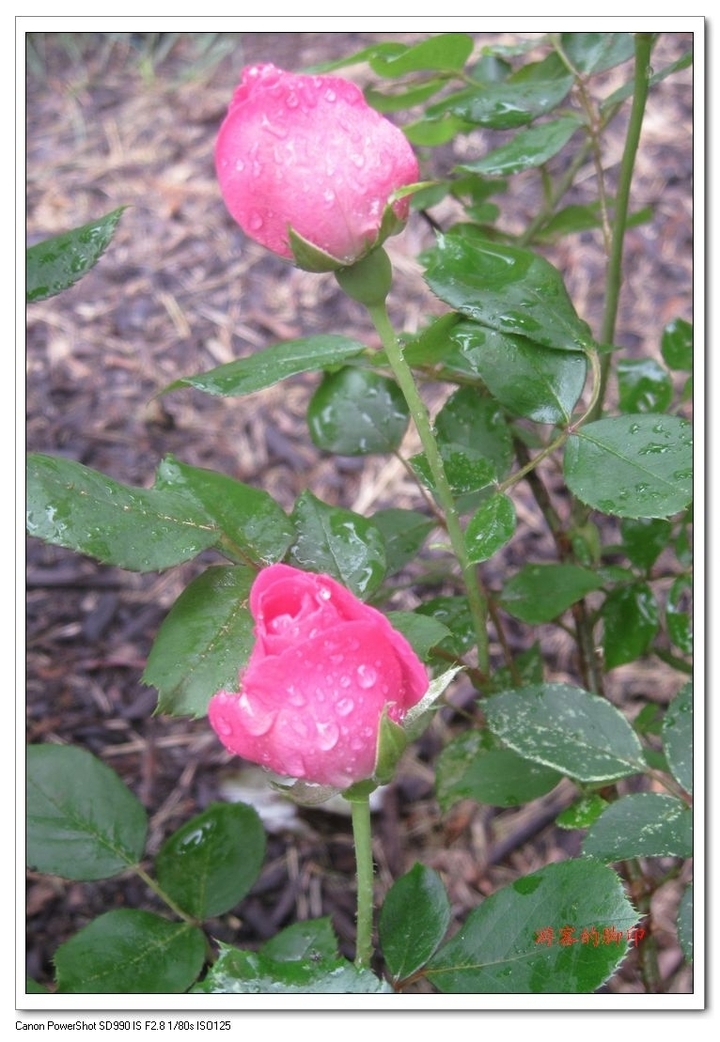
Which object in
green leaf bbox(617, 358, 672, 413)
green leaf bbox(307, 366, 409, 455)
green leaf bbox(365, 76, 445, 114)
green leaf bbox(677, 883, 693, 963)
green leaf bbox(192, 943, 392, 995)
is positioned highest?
green leaf bbox(365, 76, 445, 114)

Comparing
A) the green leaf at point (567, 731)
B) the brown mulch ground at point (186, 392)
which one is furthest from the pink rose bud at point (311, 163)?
the brown mulch ground at point (186, 392)

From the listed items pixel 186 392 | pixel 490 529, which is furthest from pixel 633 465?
pixel 186 392

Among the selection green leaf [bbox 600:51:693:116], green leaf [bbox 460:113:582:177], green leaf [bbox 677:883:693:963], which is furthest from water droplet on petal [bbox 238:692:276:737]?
green leaf [bbox 600:51:693:116]

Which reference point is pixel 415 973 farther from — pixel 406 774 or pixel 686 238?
pixel 686 238

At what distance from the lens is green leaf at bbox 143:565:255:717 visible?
20.7 inches

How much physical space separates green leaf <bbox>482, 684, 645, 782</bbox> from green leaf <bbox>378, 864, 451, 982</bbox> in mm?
109

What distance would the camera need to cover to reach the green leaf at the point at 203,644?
0.53 meters

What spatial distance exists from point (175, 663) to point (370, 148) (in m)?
0.30

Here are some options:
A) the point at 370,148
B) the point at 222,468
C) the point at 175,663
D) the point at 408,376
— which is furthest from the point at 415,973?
the point at 222,468

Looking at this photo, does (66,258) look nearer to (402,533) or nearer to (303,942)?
(402,533)

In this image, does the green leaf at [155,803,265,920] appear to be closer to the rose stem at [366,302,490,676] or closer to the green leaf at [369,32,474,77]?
the rose stem at [366,302,490,676]

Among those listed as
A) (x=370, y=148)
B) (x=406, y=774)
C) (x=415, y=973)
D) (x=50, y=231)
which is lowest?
(x=406, y=774)

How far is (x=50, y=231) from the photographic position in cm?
153

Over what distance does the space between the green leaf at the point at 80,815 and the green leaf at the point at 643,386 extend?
22.1 inches
